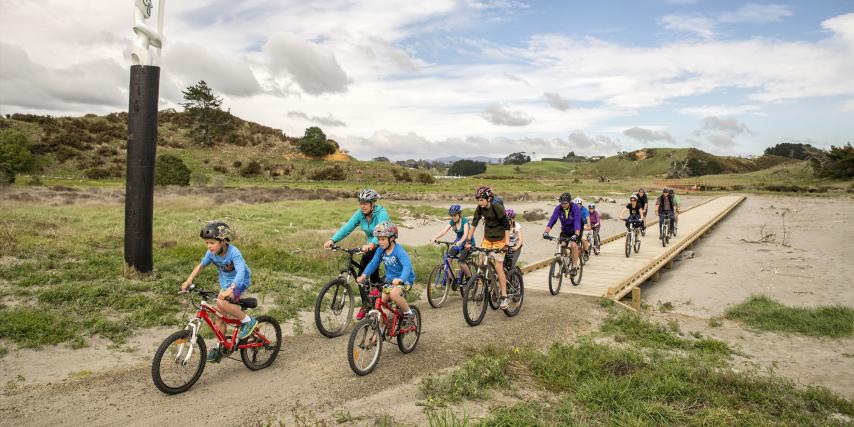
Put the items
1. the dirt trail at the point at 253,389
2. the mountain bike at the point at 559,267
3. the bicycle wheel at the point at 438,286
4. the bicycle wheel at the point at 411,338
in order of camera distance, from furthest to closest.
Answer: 1. the mountain bike at the point at 559,267
2. the bicycle wheel at the point at 438,286
3. the bicycle wheel at the point at 411,338
4. the dirt trail at the point at 253,389

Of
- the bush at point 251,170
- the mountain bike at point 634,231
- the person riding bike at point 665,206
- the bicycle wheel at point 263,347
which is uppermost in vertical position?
the bush at point 251,170

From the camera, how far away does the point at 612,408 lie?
5973 millimetres

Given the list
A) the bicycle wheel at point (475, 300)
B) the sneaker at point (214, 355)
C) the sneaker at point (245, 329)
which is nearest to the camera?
the sneaker at point (214, 355)

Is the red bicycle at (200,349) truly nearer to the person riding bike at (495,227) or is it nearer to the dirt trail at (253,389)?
the dirt trail at (253,389)

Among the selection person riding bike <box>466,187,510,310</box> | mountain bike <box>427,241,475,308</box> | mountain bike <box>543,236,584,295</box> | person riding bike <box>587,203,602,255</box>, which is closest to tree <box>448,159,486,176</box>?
person riding bike <box>587,203,602,255</box>

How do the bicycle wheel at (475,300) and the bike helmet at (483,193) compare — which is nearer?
the bicycle wheel at (475,300)

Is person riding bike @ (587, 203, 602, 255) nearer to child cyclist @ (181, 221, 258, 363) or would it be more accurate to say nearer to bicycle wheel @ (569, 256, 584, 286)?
bicycle wheel @ (569, 256, 584, 286)

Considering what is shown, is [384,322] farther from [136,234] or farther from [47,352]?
[136,234]

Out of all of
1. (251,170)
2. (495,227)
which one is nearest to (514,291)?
(495,227)

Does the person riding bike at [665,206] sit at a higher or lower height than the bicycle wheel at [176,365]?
higher

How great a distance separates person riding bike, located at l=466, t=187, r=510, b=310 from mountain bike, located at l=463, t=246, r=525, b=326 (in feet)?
0.44

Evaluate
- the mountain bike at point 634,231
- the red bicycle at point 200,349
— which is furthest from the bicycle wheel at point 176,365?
the mountain bike at point 634,231

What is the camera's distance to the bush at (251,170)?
224ft

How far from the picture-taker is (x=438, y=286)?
440 inches
